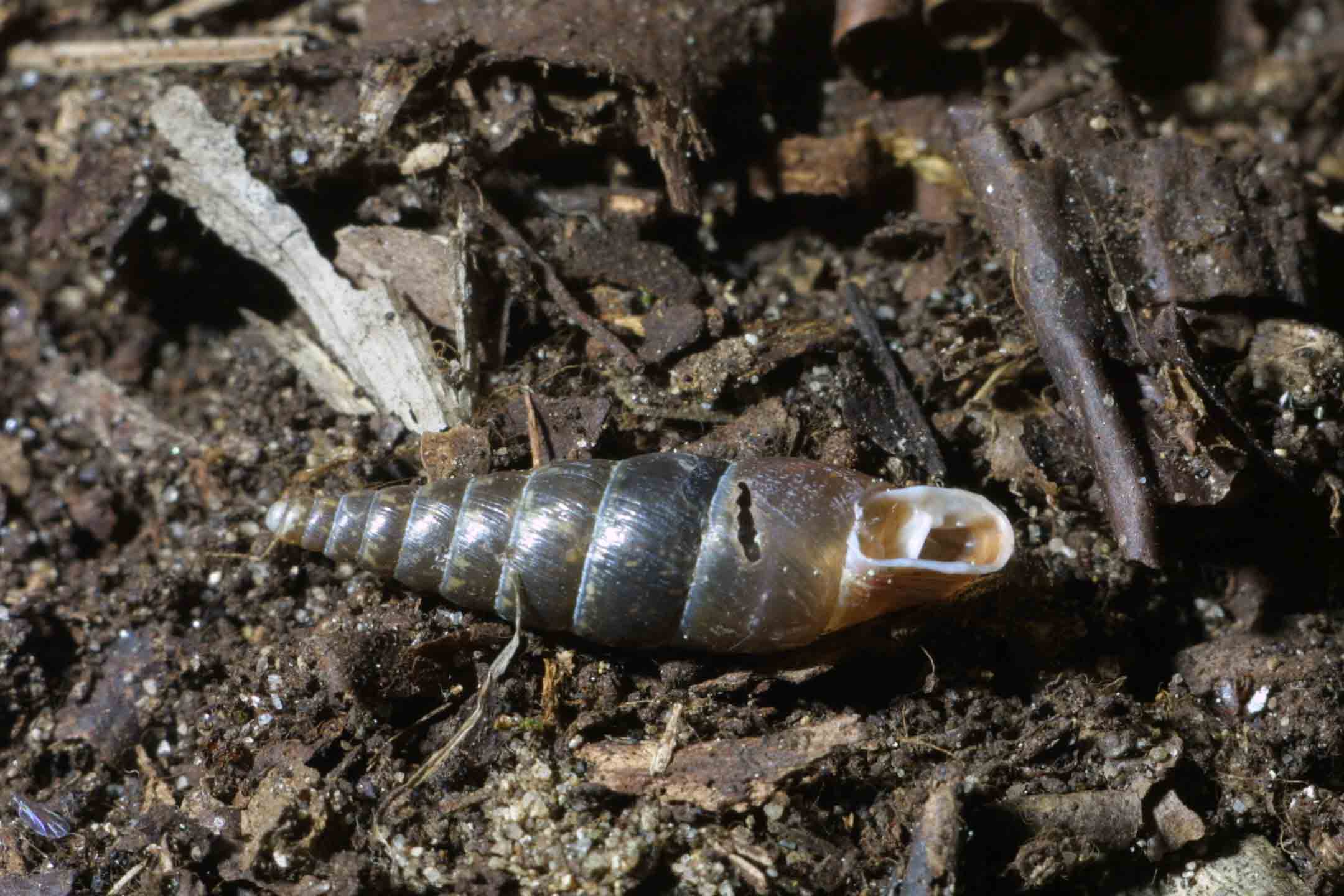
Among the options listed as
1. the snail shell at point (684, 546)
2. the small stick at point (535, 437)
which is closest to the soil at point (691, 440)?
the small stick at point (535, 437)

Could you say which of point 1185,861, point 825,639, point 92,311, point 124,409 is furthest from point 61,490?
point 1185,861

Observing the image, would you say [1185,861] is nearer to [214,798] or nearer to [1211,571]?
[1211,571]

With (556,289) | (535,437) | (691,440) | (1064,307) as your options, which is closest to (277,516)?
(535,437)

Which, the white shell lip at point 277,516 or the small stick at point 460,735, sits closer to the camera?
the small stick at point 460,735

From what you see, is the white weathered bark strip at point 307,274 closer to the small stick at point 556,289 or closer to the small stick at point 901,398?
the small stick at point 556,289

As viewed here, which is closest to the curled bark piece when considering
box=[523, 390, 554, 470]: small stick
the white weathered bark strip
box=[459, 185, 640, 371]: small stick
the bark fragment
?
the bark fragment

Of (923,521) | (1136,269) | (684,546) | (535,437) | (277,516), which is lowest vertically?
(923,521)

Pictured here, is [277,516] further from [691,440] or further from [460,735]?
[691,440]
